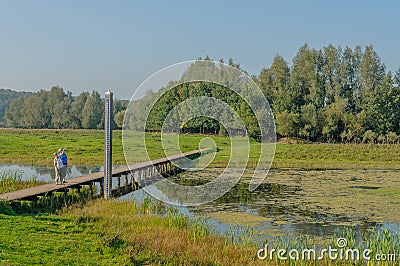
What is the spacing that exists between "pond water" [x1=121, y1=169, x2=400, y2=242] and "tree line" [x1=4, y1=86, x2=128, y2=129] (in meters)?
75.6

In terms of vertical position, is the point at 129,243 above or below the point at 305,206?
above

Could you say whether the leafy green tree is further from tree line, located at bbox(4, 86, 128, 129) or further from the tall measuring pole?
tree line, located at bbox(4, 86, 128, 129)

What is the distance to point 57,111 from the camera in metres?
104

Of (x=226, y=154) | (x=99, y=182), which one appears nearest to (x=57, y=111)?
(x=226, y=154)

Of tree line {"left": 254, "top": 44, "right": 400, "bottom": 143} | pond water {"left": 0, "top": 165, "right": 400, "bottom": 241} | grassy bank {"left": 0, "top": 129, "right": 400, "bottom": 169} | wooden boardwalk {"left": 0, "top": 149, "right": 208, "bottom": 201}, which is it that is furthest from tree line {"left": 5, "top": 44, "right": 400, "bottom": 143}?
pond water {"left": 0, "top": 165, "right": 400, "bottom": 241}

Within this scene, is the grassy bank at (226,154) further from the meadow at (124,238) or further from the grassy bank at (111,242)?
the grassy bank at (111,242)

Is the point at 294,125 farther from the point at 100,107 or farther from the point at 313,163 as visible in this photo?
the point at 100,107

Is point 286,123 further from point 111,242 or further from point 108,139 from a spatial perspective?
point 111,242

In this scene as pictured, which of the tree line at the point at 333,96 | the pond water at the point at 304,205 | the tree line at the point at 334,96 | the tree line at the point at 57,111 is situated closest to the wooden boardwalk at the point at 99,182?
the pond water at the point at 304,205

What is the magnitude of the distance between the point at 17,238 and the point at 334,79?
205ft

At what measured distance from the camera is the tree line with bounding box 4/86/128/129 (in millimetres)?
99312

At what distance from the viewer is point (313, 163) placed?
37906 mm

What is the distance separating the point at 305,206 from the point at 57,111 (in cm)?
9332

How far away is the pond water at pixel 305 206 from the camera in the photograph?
1401cm
